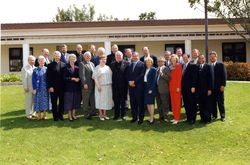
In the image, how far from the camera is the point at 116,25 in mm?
29625

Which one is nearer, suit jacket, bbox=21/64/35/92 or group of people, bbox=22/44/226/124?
group of people, bbox=22/44/226/124

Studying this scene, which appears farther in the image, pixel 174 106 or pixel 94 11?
pixel 94 11

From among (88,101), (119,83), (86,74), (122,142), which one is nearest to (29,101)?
(88,101)

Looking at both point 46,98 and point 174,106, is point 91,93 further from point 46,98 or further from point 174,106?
point 174,106

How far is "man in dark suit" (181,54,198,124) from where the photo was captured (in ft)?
42.3

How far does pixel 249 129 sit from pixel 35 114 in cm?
643

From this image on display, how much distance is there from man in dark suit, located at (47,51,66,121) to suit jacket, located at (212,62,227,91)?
4413mm

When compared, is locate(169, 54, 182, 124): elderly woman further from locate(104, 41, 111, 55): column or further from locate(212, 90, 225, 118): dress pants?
locate(104, 41, 111, 55): column

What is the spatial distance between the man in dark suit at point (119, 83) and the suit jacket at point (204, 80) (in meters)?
2.14

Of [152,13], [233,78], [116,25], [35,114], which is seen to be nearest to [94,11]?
[152,13]

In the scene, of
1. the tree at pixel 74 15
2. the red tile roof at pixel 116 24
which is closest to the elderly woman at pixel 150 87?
the red tile roof at pixel 116 24

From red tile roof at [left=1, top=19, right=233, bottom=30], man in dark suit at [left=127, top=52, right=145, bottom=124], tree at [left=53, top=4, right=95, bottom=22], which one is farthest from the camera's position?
tree at [left=53, top=4, right=95, bottom=22]

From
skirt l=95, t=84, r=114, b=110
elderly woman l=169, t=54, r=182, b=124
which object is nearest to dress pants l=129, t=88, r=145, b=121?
skirt l=95, t=84, r=114, b=110

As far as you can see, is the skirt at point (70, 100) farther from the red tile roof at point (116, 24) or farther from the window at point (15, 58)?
the window at point (15, 58)
